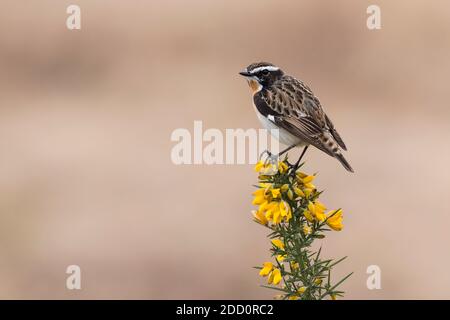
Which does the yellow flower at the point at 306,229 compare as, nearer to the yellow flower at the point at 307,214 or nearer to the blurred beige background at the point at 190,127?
the yellow flower at the point at 307,214

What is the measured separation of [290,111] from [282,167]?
277 centimetres

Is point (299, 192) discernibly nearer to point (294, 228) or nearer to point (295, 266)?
point (294, 228)

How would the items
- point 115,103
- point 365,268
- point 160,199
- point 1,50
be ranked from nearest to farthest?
1. point 365,268
2. point 160,199
3. point 115,103
4. point 1,50

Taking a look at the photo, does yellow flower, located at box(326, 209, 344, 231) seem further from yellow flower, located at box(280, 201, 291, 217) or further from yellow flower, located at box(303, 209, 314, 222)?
yellow flower, located at box(280, 201, 291, 217)

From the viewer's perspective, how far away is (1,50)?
22.8 m

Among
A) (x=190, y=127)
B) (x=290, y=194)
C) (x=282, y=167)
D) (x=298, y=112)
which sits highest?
(x=190, y=127)

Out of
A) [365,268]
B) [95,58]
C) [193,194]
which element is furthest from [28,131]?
[365,268]

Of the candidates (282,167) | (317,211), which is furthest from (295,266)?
(282,167)

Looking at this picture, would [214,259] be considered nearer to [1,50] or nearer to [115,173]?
[115,173]

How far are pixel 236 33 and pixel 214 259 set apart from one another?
30.0ft

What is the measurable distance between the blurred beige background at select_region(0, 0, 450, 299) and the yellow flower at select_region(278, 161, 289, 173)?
7984 mm

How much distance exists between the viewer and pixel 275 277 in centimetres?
525

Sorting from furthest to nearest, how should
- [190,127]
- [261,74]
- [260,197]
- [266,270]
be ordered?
[190,127] < [261,74] < [260,197] < [266,270]

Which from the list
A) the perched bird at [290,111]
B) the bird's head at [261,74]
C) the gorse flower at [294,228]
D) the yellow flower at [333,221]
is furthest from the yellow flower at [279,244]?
the bird's head at [261,74]
